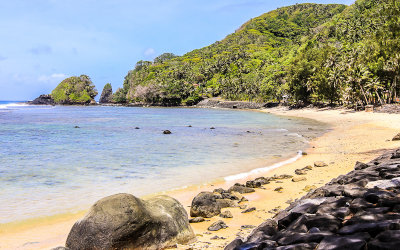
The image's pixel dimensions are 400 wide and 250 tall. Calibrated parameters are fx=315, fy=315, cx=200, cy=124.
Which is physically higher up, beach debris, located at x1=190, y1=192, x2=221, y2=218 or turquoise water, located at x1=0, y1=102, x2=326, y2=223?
beach debris, located at x1=190, y1=192, x2=221, y2=218

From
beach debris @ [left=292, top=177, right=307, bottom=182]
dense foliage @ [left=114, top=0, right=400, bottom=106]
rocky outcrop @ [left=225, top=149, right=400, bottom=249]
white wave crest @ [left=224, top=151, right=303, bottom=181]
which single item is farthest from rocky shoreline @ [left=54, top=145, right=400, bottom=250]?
dense foliage @ [left=114, top=0, right=400, bottom=106]

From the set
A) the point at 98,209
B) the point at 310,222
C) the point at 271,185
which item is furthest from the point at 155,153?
the point at 310,222

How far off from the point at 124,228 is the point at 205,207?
3.43 meters

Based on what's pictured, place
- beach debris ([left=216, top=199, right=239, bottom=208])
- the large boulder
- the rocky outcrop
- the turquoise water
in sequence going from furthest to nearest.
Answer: the turquoise water, beach debris ([left=216, top=199, right=239, bottom=208]), the large boulder, the rocky outcrop

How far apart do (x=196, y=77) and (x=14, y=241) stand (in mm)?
185907

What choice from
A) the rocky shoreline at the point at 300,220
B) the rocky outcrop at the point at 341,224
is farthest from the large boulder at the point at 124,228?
the rocky outcrop at the point at 341,224

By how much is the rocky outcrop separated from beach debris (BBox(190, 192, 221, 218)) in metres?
3.24

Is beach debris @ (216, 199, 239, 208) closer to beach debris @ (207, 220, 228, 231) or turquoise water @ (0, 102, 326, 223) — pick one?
beach debris @ (207, 220, 228, 231)

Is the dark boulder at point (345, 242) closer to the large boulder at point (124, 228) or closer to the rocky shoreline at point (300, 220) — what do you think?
the rocky shoreline at point (300, 220)

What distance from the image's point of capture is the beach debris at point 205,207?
9.69 metres

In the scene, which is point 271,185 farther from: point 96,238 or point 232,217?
point 96,238

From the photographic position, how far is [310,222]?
5414 mm

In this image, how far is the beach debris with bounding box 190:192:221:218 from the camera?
9.69 meters

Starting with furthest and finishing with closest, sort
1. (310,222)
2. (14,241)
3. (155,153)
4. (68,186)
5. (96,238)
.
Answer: (155,153) → (68,186) → (14,241) → (96,238) → (310,222)
